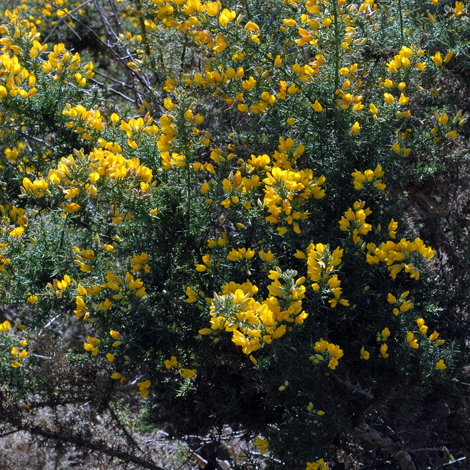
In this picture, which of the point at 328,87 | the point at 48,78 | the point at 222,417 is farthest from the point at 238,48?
the point at 222,417

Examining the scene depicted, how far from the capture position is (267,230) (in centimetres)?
204

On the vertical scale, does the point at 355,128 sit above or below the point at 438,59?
below

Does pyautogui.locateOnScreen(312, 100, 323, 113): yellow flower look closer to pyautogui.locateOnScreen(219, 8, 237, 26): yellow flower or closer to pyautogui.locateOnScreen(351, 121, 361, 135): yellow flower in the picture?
pyautogui.locateOnScreen(351, 121, 361, 135): yellow flower

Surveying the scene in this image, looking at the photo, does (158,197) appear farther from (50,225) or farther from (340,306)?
(340,306)

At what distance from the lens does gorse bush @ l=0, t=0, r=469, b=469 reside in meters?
1.83

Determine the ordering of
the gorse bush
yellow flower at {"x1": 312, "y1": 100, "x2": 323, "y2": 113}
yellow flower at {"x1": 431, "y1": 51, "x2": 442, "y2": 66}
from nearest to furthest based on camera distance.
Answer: the gorse bush < yellow flower at {"x1": 312, "y1": 100, "x2": 323, "y2": 113} < yellow flower at {"x1": 431, "y1": 51, "x2": 442, "y2": 66}

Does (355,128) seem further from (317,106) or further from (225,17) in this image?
(225,17)

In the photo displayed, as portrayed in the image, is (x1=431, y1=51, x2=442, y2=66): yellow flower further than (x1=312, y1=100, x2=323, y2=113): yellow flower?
Yes

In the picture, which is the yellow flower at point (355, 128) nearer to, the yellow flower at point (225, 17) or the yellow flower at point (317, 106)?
the yellow flower at point (317, 106)

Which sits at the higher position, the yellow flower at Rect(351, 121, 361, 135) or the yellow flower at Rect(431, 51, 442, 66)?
the yellow flower at Rect(431, 51, 442, 66)

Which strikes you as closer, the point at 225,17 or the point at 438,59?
the point at 225,17

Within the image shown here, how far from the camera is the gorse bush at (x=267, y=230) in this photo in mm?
1831

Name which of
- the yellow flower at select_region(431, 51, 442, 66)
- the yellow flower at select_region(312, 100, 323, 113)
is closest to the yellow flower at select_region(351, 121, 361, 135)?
the yellow flower at select_region(312, 100, 323, 113)

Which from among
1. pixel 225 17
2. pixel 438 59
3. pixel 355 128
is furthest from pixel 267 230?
pixel 438 59
